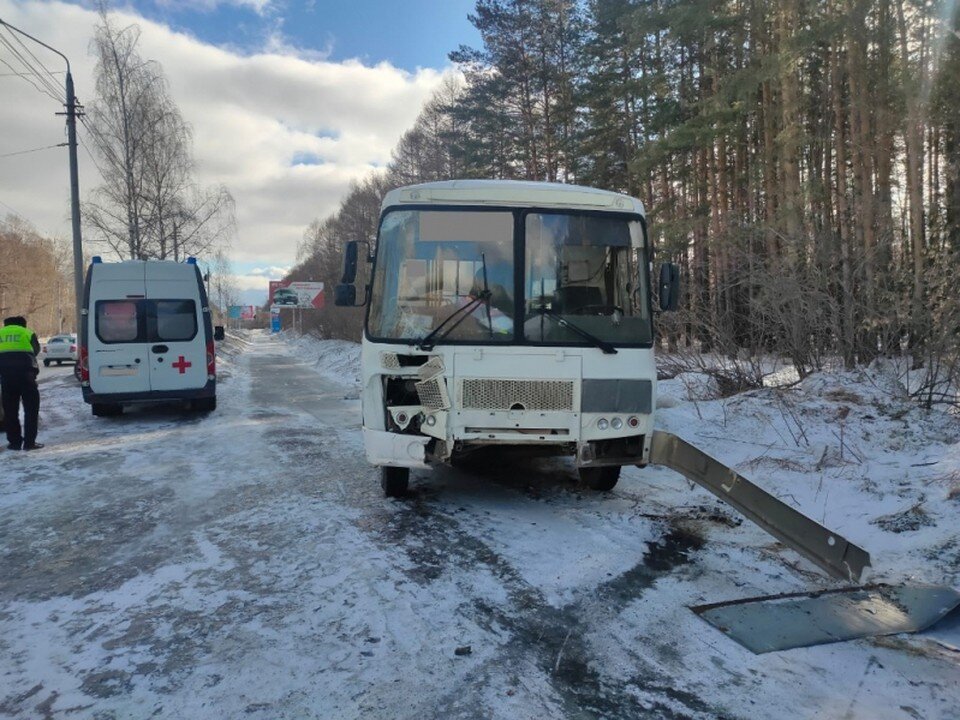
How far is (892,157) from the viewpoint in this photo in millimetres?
17312

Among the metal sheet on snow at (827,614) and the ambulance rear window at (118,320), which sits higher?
the ambulance rear window at (118,320)

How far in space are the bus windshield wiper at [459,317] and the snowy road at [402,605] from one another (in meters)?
1.53

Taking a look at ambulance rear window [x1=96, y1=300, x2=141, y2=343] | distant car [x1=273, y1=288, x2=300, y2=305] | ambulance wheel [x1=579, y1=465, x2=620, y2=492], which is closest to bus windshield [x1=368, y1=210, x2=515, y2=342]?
ambulance wheel [x1=579, y1=465, x2=620, y2=492]

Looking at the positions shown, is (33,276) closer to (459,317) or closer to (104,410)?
(104,410)

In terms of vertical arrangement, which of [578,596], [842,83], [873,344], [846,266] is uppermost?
[842,83]

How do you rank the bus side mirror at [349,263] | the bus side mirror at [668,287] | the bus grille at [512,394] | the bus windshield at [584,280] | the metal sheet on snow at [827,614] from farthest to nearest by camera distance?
the bus side mirror at [349,263]
the bus side mirror at [668,287]
the bus windshield at [584,280]
the bus grille at [512,394]
the metal sheet on snow at [827,614]

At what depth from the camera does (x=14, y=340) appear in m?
8.70

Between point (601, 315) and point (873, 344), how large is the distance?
18.0 ft

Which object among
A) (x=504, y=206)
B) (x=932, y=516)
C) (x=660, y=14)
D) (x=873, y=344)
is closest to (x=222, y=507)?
(x=504, y=206)

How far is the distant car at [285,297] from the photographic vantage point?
151 feet

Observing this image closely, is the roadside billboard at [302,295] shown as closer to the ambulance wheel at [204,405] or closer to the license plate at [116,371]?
the ambulance wheel at [204,405]

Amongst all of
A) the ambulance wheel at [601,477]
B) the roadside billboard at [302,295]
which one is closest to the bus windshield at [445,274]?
the ambulance wheel at [601,477]

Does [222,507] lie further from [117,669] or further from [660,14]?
[660,14]

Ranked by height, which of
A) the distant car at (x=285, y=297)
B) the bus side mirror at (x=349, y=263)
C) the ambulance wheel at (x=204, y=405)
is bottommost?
the ambulance wheel at (x=204, y=405)
